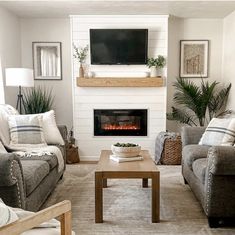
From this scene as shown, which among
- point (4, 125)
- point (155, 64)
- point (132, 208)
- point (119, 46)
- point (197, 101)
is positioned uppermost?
point (119, 46)

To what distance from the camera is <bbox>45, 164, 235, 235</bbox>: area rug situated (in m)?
2.42

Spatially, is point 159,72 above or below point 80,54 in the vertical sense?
below

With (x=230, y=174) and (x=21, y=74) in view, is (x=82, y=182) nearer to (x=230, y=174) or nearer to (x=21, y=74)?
(x=21, y=74)

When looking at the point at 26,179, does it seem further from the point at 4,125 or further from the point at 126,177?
the point at 4,125

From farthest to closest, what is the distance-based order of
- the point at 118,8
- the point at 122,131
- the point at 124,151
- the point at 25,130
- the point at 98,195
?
the point at 122,131 → the point at 118,8 → the point at 25,130 → the point at 124,151 → the point at 98,195

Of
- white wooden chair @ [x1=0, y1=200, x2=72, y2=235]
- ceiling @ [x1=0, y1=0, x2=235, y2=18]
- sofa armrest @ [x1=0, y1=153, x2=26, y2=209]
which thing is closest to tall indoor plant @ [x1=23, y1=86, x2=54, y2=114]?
ceiling @ [x1=0, y1=0, x2=235, y2=18]

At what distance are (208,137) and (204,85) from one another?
1.90 meters

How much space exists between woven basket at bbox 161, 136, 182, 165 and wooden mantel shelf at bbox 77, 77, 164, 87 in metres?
0.93

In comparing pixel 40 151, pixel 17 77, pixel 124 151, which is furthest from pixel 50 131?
pixel 124 151

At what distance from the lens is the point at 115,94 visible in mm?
4863

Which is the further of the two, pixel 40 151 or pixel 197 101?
pixel 197 101

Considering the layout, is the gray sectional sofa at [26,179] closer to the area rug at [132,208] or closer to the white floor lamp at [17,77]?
the area rug at [132,208]

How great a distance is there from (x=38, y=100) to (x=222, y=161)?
11.0 feet

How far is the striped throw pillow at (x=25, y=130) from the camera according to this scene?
10.7 feet
